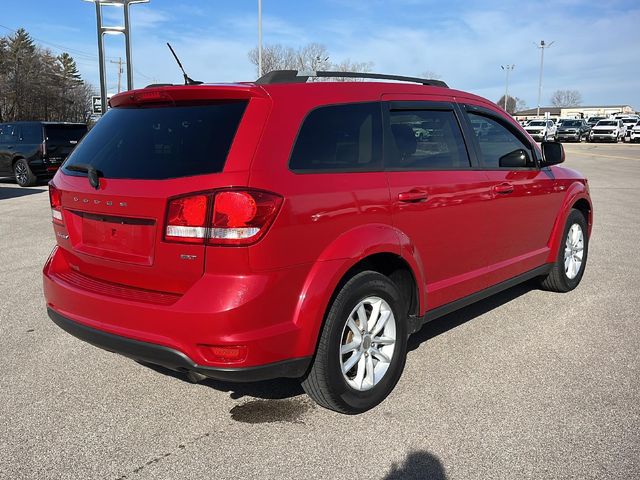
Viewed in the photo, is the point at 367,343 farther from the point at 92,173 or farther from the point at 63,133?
the point at 63,133

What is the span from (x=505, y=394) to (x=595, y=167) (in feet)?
73.2

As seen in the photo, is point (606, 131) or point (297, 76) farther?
point (606, 131)

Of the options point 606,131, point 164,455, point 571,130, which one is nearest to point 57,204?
point 164,455

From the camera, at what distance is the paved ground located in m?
2.77

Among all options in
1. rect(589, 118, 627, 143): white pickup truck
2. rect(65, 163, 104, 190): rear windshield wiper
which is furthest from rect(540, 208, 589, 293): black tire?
rect(589, 118, 627, 143): white pickup truck

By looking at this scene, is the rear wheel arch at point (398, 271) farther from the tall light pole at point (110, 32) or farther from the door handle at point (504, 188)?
the tall light pole at point (110, 32)

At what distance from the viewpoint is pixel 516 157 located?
4551mm

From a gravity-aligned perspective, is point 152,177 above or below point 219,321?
above

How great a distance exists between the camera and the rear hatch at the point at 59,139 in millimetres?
15586

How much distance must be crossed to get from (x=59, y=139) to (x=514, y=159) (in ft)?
47.0

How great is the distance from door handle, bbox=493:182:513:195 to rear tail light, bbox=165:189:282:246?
2169 millimetres

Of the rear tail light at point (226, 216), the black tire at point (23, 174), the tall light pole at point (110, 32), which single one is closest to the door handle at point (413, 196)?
the rear tail light at point (226, 216)

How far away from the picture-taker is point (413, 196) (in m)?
3.48

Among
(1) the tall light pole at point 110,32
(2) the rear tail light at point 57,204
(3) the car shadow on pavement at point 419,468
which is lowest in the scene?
(3) the car shadow on pavement at point 419,468
